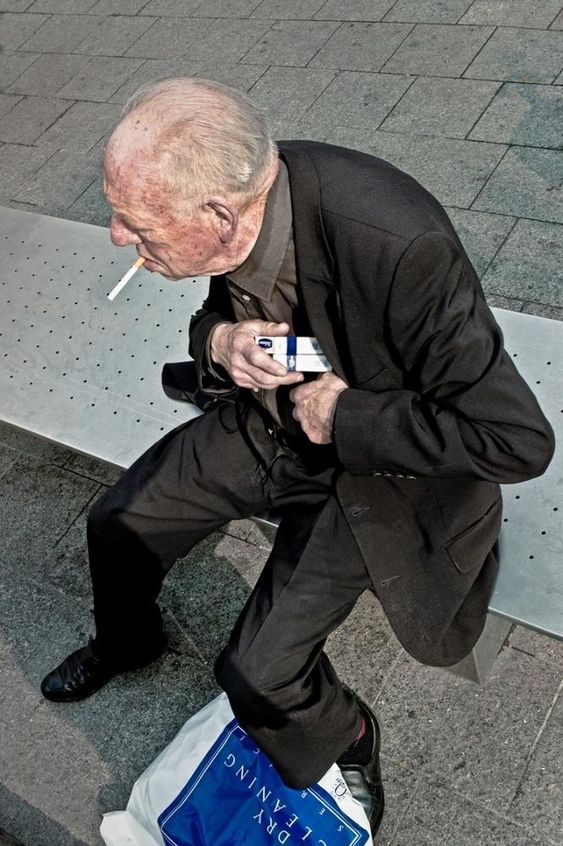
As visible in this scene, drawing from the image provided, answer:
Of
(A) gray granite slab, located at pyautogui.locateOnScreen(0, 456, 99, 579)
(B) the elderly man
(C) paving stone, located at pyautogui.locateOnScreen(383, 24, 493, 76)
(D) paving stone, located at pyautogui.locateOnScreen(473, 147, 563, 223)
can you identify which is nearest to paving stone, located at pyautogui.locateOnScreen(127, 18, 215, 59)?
(C) paving stone, located at pyautogui.locateOnScreen(383, 24, 493, 76)

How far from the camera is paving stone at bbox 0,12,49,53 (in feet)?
23.8

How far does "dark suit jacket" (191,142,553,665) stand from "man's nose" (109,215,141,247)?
0.41 m

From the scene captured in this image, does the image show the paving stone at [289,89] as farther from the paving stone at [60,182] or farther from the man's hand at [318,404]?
the man's hand at [318,404]

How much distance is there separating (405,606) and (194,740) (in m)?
0.88

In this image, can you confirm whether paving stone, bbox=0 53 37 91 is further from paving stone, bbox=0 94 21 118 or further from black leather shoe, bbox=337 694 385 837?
black leather shoe, bbox=337 694 385 837

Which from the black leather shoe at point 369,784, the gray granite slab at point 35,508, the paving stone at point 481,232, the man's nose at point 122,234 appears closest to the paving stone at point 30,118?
the gray granite slab at point 35,508

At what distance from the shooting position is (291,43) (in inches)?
233

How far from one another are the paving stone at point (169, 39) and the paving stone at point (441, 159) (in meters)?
1.93

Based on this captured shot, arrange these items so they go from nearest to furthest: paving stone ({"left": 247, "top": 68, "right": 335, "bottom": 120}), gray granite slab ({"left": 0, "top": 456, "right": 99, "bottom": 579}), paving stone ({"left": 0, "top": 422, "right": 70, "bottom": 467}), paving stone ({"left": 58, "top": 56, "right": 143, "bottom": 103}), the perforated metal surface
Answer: the perforated metal surface
gray granite slab ({"left": 0, "top": 456, "right": 99, "bottom": 579})
paving stone ({"left": 0, "top": 422, "right": 70, "bottom": 467})
paving stone ({"left": 247, "top": 68, "right": 335, "bottom": 120})
paving stone ({"left": 58, "top": 56, "right": 143, "bottom": 103})

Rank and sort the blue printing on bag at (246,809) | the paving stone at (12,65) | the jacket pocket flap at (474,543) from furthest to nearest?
the paving stone at (12,65) < the blue printing on bag at (246,809) < the jacket pocket flap at (474,543)

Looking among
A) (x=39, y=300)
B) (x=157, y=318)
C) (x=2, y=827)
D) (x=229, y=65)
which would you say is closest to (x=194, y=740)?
(x=2, y=827)

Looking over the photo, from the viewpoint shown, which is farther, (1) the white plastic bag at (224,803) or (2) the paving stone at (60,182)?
(2) the paving stone at (60,182)

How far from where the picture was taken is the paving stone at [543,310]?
152 inches

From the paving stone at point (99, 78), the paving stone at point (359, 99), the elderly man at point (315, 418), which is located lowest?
the paving stone at point (359, 99)
